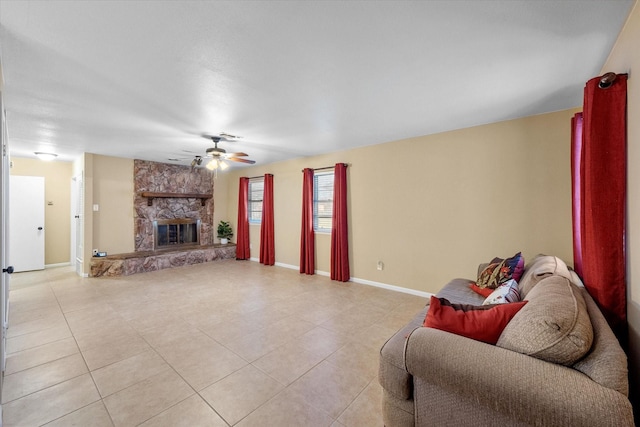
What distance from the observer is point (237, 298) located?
13.0 feet

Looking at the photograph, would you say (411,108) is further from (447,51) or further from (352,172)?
(352,172)

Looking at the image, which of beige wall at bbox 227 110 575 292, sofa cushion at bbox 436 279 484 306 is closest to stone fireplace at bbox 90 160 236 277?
beige wall at bbox 227 110 575 292

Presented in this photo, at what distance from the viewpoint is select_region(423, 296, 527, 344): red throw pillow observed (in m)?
Result: 1.36

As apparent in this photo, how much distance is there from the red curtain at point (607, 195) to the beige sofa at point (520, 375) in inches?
12.4

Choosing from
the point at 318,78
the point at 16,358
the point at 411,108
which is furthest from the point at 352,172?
the point at 16,358

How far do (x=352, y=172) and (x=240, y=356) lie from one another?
3397 mm

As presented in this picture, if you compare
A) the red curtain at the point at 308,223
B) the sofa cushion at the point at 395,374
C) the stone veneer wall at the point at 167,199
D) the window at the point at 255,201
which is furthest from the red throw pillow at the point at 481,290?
the stone veneer wall at the point at 167,199

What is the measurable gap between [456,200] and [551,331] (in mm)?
2821

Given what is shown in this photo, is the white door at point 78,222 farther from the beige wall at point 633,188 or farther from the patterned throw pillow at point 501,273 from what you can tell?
the beige wall at point 633,188

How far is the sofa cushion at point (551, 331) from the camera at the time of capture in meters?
1.07

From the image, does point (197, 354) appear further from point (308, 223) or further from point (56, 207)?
point (56, 207)

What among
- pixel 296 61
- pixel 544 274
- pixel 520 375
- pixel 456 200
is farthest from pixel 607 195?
pixel 296 61

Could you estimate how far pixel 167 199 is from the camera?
6.40m

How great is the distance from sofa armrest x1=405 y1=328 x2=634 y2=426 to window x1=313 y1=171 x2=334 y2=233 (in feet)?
13.1
